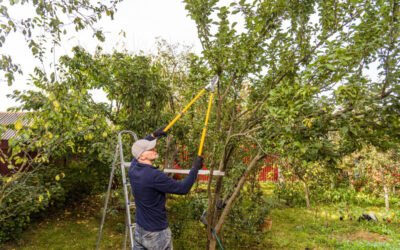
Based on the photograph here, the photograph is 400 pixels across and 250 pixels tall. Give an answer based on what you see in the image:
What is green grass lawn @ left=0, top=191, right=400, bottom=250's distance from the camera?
6.78 m

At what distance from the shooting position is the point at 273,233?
25.1ft

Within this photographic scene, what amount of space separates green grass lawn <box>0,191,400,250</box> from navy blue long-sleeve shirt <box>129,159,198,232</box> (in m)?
3.20

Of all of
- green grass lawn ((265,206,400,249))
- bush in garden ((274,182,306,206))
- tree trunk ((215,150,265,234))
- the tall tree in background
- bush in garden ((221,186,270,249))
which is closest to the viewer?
the tall tree in background

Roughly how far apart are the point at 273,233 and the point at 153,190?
5.30 meters

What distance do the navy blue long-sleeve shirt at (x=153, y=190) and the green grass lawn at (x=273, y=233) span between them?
3.20 m

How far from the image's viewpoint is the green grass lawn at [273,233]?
678 centimetres

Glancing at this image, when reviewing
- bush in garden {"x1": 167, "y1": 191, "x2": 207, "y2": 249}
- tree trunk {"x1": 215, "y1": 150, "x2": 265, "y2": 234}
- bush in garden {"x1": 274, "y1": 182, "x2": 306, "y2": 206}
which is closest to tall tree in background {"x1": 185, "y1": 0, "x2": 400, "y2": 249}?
tree trunk {"x1": 215, "y1": 150, "x2": 265, "y2": 234}

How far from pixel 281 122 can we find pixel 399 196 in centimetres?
1080

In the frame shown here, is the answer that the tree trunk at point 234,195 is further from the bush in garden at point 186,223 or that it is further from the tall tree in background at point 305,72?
the bush in garden at point 186,223

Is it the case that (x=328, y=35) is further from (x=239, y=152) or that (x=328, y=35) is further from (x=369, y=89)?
(x=239, y=152)

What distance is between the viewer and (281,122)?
118 inches

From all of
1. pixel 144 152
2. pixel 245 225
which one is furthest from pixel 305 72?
pixel 245 225

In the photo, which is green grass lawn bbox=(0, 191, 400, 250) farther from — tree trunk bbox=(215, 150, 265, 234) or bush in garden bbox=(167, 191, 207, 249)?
tree trunk bbox=(215, 150, 265, 234)

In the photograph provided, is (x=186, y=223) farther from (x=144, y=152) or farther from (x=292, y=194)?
(x=292, y=194)
